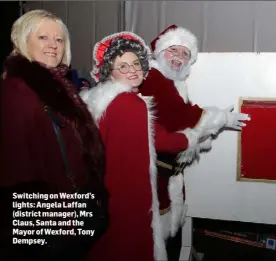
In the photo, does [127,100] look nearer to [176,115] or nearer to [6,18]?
[176,115]

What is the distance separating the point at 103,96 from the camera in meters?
1.15

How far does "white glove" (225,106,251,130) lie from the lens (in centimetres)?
138

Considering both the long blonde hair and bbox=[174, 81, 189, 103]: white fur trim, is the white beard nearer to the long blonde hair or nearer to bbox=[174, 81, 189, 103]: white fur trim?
bbox=[174, 81, 189, 103]: white fur trim

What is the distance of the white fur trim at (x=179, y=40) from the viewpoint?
142cm

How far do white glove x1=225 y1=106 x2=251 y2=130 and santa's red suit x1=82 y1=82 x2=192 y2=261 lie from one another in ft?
1.12

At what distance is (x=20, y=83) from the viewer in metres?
0.90

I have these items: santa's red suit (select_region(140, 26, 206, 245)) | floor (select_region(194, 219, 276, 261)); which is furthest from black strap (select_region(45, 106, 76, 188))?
floor (select_region(194, 219, 276, 261))

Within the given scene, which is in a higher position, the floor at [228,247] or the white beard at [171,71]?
the white beard at [171,71]

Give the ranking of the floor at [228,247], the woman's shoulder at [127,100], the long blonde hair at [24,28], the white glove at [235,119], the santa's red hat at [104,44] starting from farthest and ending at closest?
the floor at [228,247] < the white glove at [235,119] < the santa's red hat at [104,44] < the woman's shoulder at [127,100] < the long blonde hair at [24,28]

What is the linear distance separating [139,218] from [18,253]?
17.2 inches

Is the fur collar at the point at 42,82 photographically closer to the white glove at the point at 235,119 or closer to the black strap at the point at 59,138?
the black strap at the point at 59,138

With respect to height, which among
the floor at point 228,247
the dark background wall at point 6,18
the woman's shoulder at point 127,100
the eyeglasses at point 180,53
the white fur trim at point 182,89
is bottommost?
the floor at point 228,247

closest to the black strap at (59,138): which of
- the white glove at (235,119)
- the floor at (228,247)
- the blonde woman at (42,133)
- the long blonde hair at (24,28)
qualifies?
the blonde woman at (42,133)

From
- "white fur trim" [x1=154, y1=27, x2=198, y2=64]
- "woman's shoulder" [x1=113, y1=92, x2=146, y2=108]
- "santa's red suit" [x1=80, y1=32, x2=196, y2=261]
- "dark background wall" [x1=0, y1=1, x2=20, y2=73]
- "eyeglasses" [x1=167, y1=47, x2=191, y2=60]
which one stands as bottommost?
"santa's red suit" [x1=80, y1=32, x2=196, y2=261]
